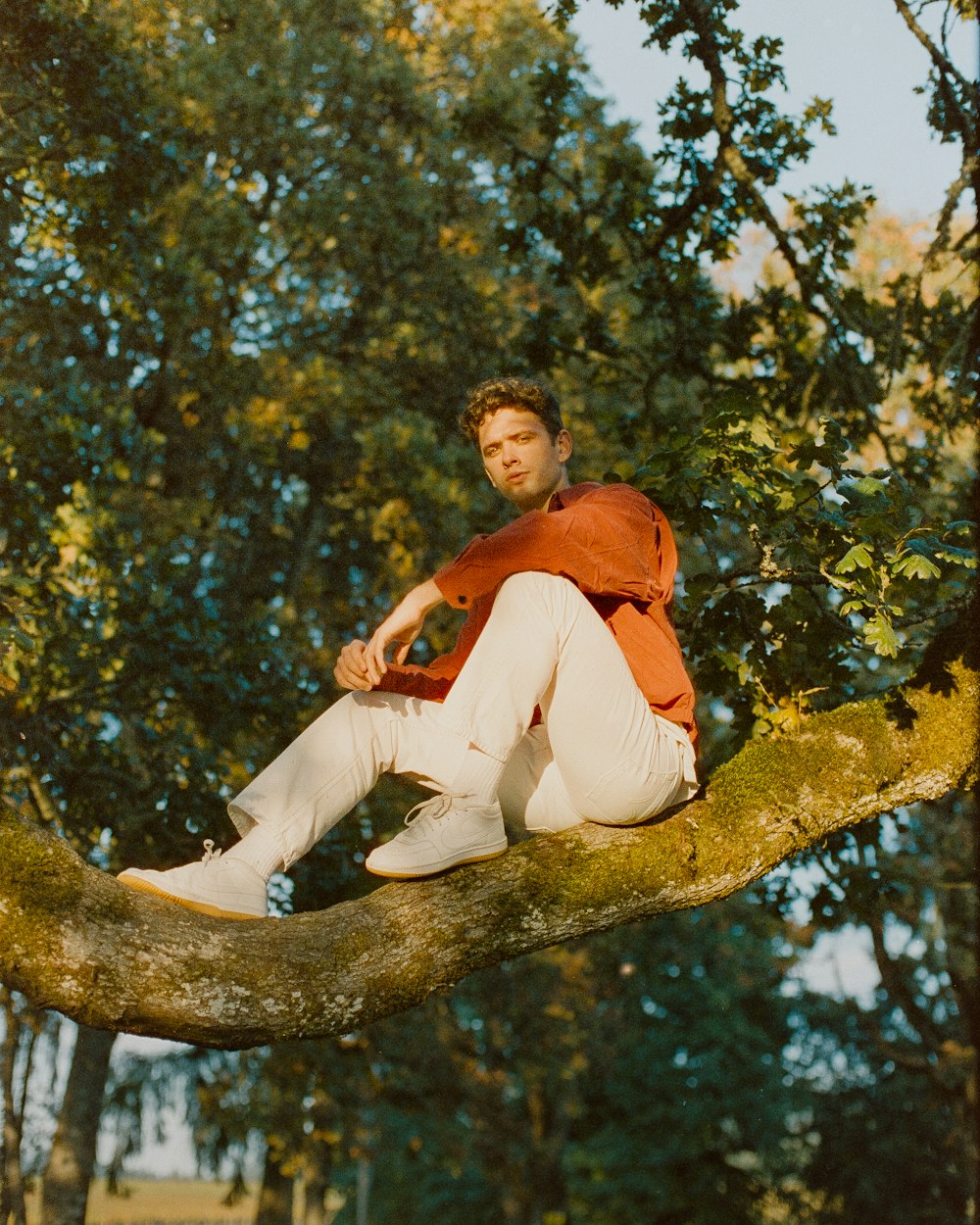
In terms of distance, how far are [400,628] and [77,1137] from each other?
8.07 meters

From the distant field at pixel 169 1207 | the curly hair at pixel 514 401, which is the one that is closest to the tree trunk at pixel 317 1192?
the distant field at pixel 169 1207

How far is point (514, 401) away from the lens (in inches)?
163

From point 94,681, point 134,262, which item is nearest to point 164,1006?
point 94,681

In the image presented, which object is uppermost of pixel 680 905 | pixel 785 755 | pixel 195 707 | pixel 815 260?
pixel 815 260

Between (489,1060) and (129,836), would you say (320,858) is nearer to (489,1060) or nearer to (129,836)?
(129,836)

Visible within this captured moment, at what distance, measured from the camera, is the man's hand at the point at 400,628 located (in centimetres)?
338

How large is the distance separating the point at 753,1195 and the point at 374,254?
16203 mm

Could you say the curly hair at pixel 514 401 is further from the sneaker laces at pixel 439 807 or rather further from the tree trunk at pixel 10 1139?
the tree trunk at pixel 10 1139

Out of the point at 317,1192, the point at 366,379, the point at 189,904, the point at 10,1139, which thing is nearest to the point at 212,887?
the point at 189,904

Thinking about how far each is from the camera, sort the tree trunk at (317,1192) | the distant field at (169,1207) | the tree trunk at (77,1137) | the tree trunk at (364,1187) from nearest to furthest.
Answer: the tree trunk at (77,1137)
the tree trunk at (317,1192)
the tree trunk at (364,1187)
the distant field at (169,1207)

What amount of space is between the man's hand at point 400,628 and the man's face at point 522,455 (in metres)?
0.72

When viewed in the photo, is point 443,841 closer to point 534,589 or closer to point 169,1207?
point 534,589

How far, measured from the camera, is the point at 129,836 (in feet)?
25.4

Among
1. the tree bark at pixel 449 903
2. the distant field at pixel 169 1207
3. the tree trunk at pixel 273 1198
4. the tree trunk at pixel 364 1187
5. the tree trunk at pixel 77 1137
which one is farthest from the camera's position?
the distant field at pixel 169 1207
